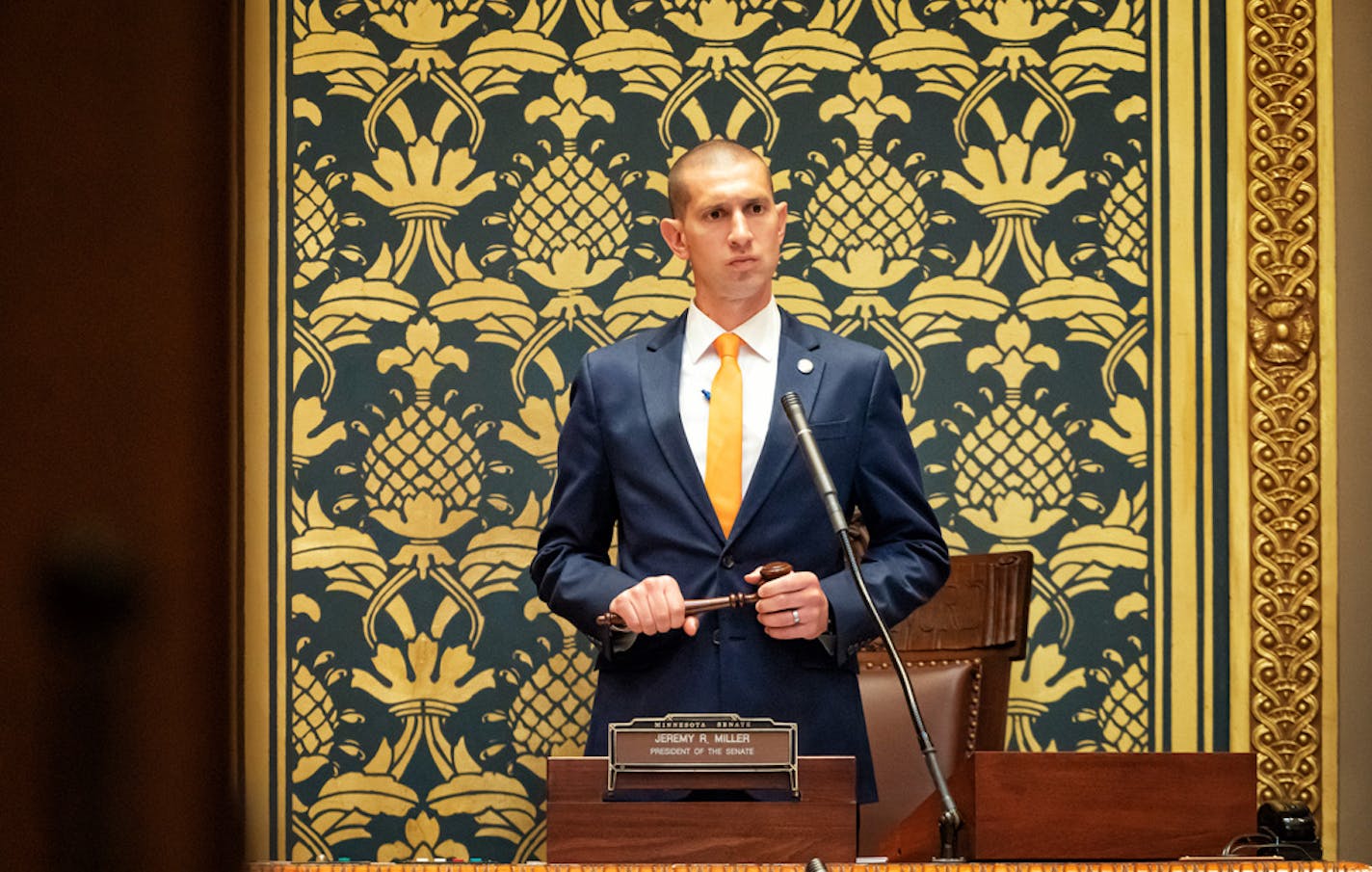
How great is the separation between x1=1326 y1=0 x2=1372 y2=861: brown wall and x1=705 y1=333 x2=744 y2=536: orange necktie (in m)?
1.98

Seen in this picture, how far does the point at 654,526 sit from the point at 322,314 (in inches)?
64.3

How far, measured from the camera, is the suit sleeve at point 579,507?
2.50 meters

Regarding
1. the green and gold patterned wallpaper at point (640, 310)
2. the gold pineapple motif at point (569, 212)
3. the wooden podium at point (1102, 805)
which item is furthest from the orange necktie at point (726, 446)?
the gold pineapple motif at point (569, 212)

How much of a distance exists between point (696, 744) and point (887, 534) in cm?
67

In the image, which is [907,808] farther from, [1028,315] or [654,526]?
[1028,315]

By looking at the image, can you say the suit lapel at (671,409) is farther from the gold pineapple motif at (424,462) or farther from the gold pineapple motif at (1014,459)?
the gold pineapple motif at (1014,459)

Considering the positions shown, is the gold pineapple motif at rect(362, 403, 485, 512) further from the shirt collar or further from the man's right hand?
the man's right hand

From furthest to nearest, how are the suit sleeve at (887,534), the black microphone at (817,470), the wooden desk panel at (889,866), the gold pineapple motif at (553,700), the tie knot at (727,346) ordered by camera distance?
the gold pineapple motif at (553,700) < the tie knot at (727,346) < the suit sleeve at (887,534) < the black microphone at (817,470) < the wooden desk panel at (889,866)

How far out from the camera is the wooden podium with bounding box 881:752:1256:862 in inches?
76.6

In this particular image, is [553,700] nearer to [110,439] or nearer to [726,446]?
[726,446]

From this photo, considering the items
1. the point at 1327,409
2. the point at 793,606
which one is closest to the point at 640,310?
the point at 793,606

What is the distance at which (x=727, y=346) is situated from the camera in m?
2.64

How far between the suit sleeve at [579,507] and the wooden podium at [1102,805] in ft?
2.39

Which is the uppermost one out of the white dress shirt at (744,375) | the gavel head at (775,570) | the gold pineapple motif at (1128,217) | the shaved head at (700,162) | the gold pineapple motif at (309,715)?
the gold pineapple motif at (1128,217)
